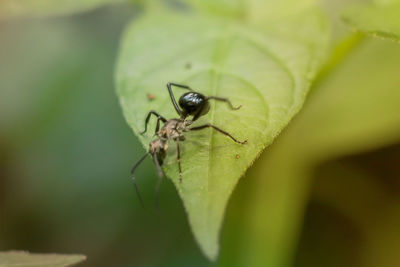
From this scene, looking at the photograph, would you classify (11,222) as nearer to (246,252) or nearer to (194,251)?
(194,251)

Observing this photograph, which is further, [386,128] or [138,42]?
[386,128]

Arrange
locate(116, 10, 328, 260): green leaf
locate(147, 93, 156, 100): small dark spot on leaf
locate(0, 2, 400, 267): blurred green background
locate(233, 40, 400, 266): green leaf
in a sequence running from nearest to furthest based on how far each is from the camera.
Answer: locate(116, 10, 328, 260): green leaf < locate(147, 93, 156, 100): small dark spot on leaf < locate(233, 40, 400, 266): green leaf < locate(0, 2, 400, 267): blurred green background

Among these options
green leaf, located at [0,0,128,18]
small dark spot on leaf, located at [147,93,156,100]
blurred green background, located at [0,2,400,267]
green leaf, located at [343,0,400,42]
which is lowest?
blurred green background, located at [0,2,400,267]

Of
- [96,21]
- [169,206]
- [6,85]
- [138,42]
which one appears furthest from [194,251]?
[96,21]

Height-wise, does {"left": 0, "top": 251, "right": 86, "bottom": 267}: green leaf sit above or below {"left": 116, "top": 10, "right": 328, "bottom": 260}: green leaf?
below

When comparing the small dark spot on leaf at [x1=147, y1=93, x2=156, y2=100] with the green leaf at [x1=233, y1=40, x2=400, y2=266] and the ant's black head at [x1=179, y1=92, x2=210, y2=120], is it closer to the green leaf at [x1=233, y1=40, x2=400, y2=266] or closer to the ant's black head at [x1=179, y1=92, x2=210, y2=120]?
the ant's black head at [x1=179, y1=92, x2=210, y2=120]

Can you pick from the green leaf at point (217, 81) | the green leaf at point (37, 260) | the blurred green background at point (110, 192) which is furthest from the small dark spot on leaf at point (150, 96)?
the blurred green background at point (110, 192)

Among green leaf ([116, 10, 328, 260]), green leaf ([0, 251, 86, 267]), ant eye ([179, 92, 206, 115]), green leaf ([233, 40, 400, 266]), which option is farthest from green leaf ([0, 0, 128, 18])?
green leaf ([0, 251, 86, 267])

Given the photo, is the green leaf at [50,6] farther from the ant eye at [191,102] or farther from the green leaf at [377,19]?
the green leaf at [377,19]

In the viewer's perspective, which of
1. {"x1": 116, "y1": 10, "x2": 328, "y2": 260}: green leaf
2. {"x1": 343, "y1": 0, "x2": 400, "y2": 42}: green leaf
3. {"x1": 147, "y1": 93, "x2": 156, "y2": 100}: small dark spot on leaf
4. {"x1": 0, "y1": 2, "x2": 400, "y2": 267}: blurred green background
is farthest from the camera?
{"x1": 0, "y1": 2, "x2": 400, "y2": 267}: blurred green background
